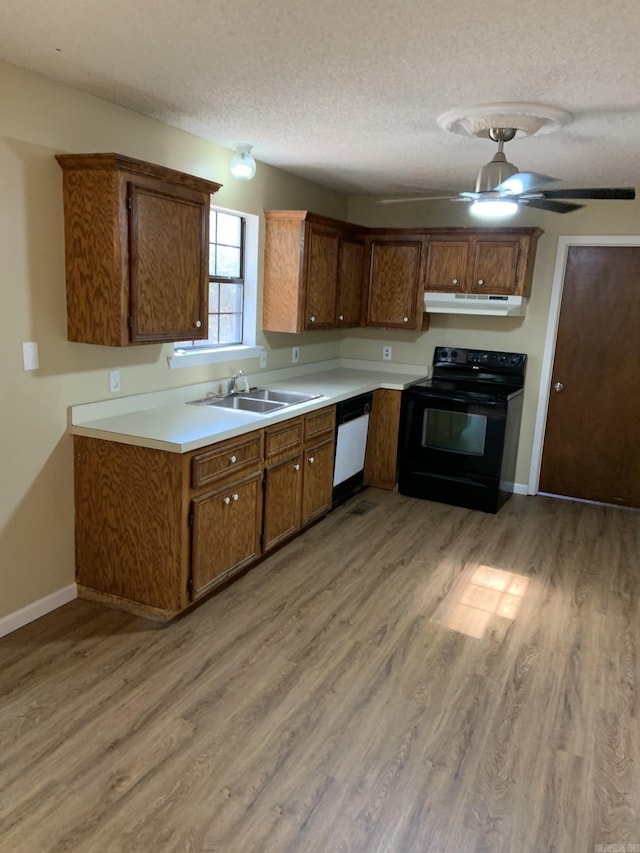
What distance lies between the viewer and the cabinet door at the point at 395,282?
4.88 meters

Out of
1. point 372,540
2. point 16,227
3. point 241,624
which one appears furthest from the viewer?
point 372,540

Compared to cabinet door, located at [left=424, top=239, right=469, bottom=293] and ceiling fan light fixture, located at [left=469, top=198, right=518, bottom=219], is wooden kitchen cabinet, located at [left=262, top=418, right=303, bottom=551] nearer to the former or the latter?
ceiling fan light fixture, located at [left=469, top=198, right=518, bottom=219]

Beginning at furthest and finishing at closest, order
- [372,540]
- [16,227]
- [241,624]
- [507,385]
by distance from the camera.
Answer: [507,385]
[372,540]
[241,624]
[16,227]

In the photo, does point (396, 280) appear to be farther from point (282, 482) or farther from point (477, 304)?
point (282, 482)

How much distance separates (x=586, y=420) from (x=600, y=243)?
1.33 meters

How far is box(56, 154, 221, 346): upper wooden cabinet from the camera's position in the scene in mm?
2652

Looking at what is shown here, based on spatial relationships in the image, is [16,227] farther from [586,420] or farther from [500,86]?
[586,420]

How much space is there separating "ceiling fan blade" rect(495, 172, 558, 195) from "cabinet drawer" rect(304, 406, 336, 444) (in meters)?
1.69

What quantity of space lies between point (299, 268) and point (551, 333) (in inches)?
81.2

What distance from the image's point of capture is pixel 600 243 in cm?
455

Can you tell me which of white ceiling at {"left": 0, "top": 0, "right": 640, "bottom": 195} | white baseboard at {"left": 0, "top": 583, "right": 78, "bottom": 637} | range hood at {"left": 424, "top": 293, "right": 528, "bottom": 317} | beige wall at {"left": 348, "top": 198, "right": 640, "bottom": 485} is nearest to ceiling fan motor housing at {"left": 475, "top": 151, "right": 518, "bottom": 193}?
white ceiling at {"left": 0, "top": 0, "right": 640, "bottom": 195}

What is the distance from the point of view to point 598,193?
2.60 m

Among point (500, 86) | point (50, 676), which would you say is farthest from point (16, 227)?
point (500, 86)

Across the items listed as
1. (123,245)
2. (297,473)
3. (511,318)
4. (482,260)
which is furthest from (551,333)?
(123,245)
